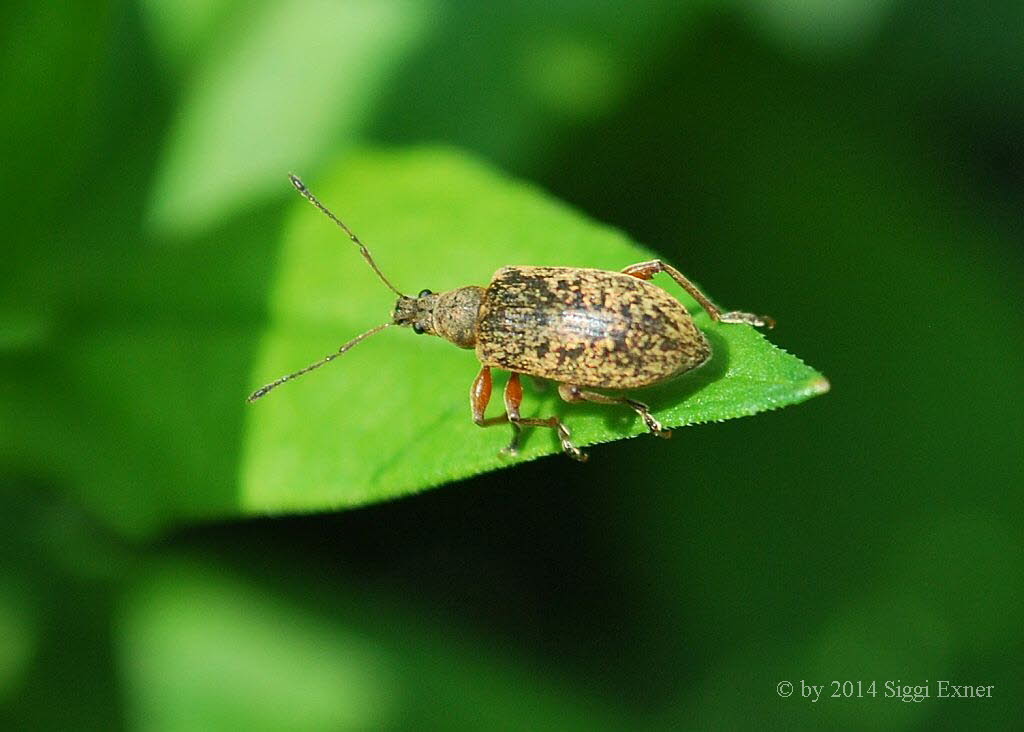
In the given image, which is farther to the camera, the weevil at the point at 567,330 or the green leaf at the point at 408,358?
the weevil at the point at 567,330

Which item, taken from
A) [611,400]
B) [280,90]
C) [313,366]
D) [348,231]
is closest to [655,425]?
[611,400]

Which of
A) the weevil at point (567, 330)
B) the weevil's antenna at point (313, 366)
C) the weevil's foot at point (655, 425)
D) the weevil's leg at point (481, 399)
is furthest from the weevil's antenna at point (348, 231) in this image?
the weevil's foot at point (655, 425)

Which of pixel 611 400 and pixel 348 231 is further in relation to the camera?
pixel 348 231

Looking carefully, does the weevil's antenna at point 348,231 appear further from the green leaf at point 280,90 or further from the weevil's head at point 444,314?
the green leaf at point 280,90

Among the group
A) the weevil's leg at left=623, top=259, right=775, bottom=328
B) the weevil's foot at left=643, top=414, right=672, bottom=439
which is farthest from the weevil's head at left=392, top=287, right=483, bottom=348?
the weevil's foot at left=643, top=414, right=672, bottom=439

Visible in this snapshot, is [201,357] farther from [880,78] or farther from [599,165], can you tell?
[880,78]

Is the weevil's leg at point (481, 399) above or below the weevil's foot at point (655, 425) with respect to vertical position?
below

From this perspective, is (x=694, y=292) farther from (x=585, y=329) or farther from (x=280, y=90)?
(x=280, y=90)
